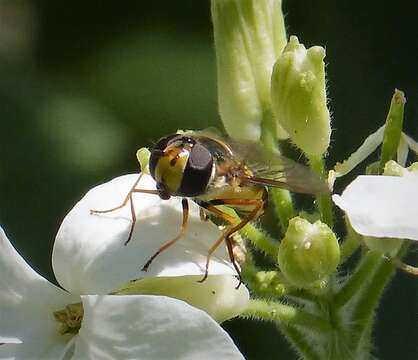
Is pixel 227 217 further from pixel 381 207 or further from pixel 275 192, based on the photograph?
pixel 381 207

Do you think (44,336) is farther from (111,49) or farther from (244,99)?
(111,49)

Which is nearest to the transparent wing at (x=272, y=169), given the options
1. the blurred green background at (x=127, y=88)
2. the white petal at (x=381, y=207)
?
the white petal at (x=381, y=207)

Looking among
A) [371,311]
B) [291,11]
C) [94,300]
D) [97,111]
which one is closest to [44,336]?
[94,300]

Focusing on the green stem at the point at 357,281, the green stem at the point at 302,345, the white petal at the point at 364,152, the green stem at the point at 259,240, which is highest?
the white petal at the point at 364,152

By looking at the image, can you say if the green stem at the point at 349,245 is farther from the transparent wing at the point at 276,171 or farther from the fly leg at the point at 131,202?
the fly leg at the point at 131,202

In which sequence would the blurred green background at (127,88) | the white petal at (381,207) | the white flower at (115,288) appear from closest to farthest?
1. the white petal at (381,207)
2. the white flower at (115,288)
3. the blurred green background at (127,88)

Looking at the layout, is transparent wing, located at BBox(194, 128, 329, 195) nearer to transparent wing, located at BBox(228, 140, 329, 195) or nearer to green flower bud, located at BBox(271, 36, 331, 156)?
transparent wing, located at BBox(228, 140, 329, 195)
